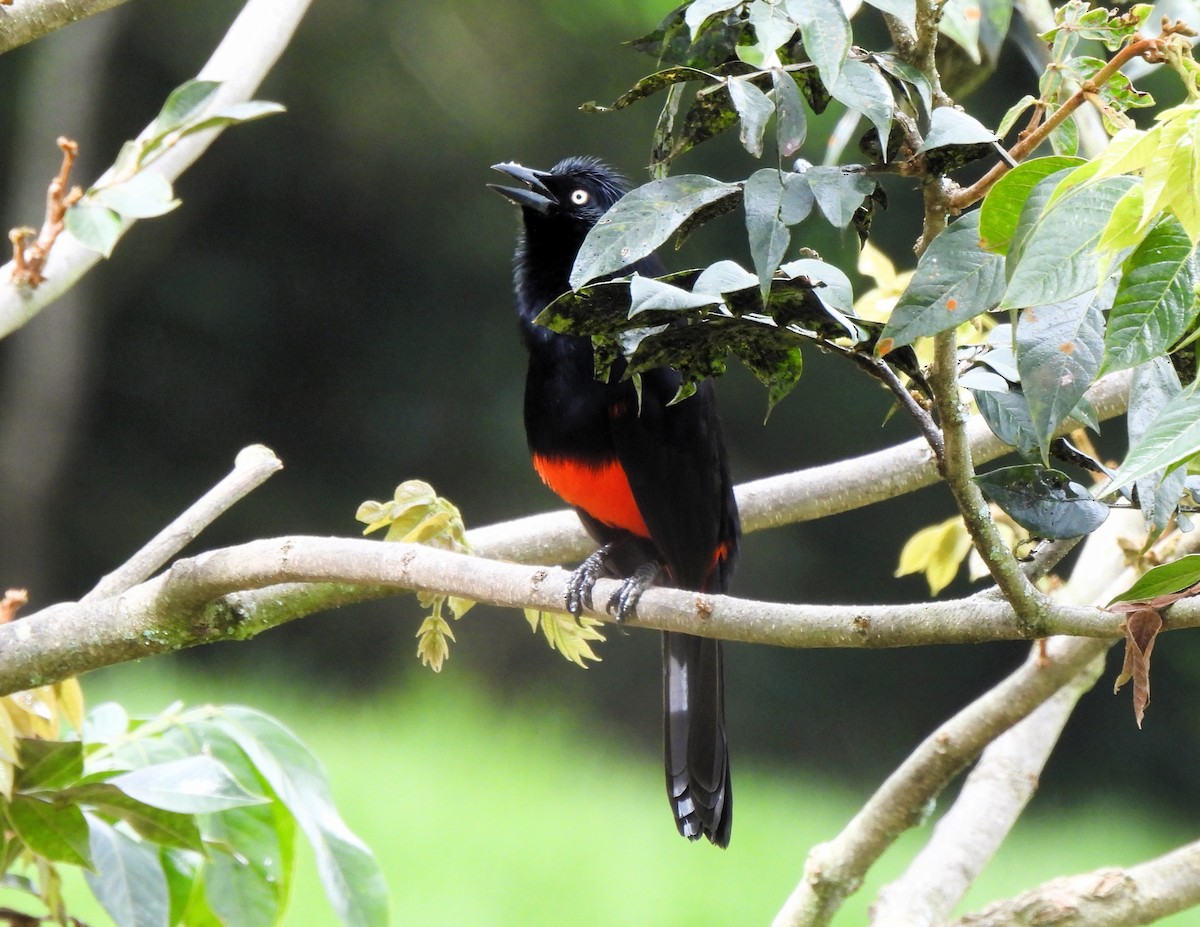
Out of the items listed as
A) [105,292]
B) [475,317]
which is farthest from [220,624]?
[105,292]

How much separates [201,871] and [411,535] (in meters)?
0.43

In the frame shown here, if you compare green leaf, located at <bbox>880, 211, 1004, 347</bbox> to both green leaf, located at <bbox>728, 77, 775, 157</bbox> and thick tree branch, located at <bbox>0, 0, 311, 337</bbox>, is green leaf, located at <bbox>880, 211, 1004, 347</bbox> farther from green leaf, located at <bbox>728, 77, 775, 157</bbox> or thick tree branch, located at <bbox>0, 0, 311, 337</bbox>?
thick tree branch, located at <bbox>0, 0, 311, 337</bbox>

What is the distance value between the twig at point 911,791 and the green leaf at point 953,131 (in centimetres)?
99

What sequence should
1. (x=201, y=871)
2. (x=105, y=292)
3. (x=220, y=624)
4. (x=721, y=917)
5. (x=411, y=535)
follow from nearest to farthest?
(x=201, y=871) < (x=220, y=624) < (x=411, y=535) < (x=721, y=917) < (x=105, y=292)

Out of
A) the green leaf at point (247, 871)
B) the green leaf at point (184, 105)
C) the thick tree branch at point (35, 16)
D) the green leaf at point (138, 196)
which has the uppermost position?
the thick tree branch at point (35, 16)

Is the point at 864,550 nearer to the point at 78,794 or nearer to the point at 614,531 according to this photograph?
the point at 614,531

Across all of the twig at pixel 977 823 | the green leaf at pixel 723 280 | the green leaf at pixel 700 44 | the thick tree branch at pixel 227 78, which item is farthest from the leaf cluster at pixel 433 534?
the green leaf at pixel 723 280

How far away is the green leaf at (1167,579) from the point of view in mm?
772

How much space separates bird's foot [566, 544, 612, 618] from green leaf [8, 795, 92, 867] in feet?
1.51

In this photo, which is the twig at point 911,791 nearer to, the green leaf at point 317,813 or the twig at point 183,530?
the green leaf at point 317,813

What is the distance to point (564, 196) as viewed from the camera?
224 cm

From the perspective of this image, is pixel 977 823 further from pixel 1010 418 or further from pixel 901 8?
pixel 901 8

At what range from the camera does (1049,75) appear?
2.66ft

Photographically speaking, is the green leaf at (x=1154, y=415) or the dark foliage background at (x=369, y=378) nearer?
the green leaf at (x=1154, y=415)
